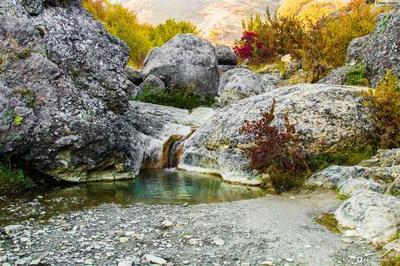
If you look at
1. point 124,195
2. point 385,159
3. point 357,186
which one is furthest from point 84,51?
point 385,159

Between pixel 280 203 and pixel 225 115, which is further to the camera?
pixel 225 115

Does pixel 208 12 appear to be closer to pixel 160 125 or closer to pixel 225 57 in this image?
pixel 225 57

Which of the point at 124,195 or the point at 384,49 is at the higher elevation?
the point at 384,49

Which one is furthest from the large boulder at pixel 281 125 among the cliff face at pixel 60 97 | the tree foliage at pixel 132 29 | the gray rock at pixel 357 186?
the tree foliage at pixel 132 29

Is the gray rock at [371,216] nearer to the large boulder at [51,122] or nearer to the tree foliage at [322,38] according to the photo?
the large boulder at [51,122]

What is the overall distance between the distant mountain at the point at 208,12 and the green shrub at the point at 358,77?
3773 centimetres

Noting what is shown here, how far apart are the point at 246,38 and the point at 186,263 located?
2573 cm

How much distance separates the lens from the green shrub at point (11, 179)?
7480 mm

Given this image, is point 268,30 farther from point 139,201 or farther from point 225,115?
point 139,201

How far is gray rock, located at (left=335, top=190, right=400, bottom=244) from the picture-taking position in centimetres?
511

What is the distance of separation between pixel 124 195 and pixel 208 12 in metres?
69.2

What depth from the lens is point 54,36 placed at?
9672 millimetres

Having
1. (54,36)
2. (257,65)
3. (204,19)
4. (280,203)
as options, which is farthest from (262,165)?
(204,19)

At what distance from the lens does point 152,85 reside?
52.4 feet
